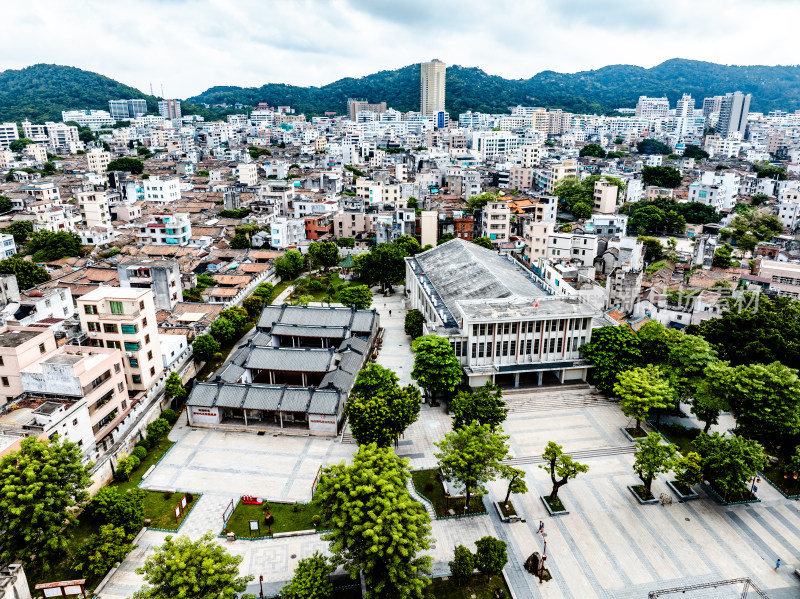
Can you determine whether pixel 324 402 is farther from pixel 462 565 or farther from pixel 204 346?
pixel 462 565

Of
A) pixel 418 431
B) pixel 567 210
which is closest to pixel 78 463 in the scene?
pixel 418 431

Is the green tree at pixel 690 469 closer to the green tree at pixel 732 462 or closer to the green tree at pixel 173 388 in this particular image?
the green tree at pixel 732 462

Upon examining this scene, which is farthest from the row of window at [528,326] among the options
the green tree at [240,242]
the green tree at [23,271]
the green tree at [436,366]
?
the green tree at [23,271]

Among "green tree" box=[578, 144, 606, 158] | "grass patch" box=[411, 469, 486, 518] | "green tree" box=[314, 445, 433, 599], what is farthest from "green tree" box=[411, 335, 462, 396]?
"green tree" box=[578, 144, 606, 158]

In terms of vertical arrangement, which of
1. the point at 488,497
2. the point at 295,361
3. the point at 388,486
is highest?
the point at 388,486

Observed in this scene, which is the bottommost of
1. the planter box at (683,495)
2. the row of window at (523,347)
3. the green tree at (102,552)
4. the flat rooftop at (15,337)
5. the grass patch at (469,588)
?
the grass patch at (469,588)

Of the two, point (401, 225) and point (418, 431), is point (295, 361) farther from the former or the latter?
point (401, 225)
